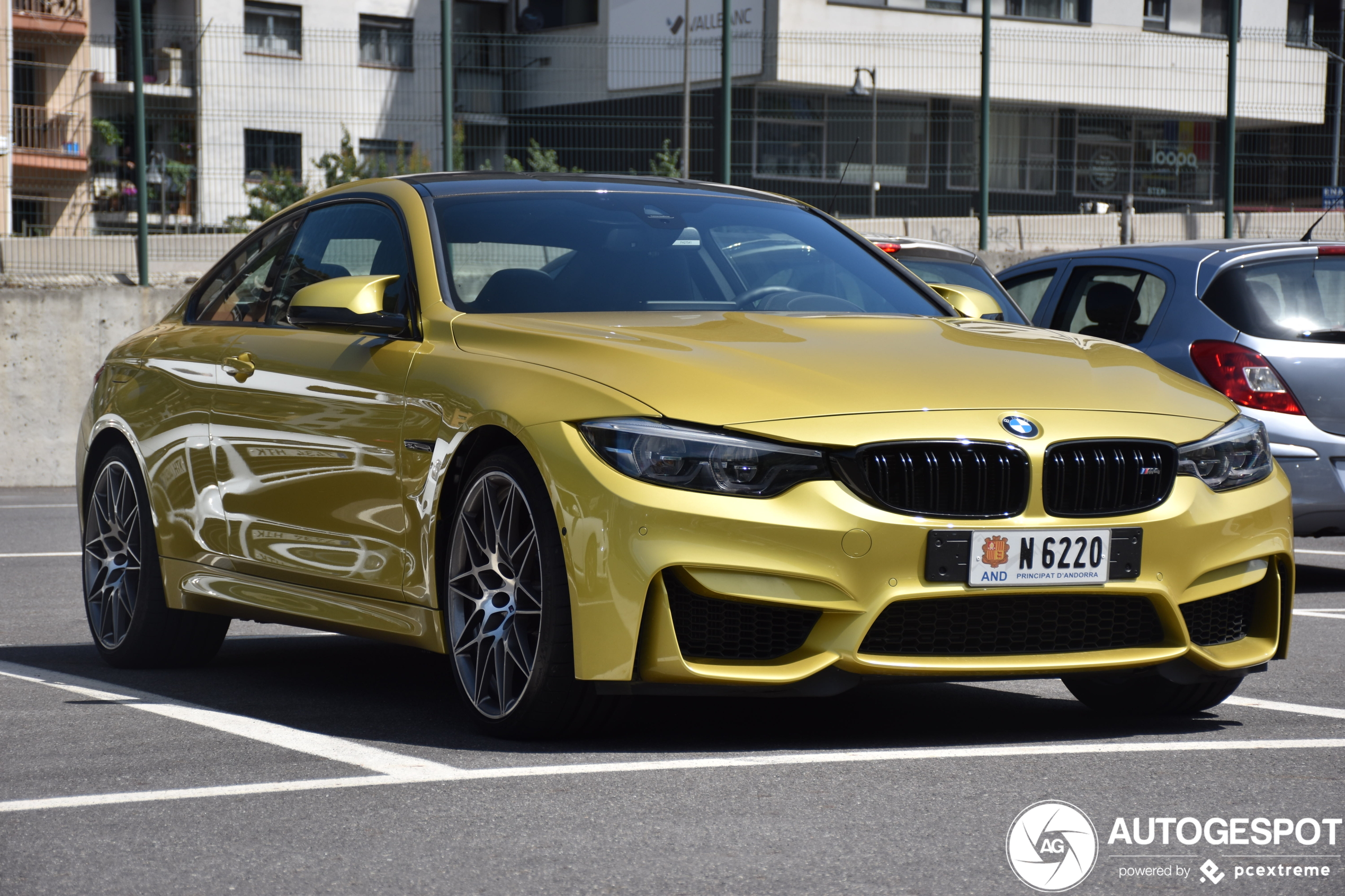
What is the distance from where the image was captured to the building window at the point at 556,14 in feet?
167

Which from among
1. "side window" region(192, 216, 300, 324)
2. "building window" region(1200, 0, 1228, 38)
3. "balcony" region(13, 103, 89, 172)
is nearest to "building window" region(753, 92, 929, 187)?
"balcony" region(13, 103, 89, 172)

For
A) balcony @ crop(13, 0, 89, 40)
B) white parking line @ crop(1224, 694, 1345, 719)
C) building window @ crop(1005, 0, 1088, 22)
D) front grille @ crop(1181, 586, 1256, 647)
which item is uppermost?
building window @ crop(1005, 0, 1088, 22)

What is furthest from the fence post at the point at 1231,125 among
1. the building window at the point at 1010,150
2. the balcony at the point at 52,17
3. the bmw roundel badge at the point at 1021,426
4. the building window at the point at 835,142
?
the balcony at the point at 52,17

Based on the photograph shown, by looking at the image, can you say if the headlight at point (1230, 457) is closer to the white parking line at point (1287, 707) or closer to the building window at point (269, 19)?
the white parking line at point (1287, 707)

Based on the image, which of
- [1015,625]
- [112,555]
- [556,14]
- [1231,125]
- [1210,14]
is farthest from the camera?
[556,14]

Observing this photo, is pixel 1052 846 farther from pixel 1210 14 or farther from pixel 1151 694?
pixel 1210 14

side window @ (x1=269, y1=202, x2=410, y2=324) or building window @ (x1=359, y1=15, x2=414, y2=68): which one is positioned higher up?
building window @ (x1=359, y1=15, x2=414, y2=68)

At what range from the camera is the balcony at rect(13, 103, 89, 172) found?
21.1 m

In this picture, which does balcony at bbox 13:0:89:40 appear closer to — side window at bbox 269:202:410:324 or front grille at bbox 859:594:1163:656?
side window at bbox 269:202:410:324

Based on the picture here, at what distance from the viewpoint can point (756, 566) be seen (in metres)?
4.42

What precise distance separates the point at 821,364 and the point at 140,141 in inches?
501

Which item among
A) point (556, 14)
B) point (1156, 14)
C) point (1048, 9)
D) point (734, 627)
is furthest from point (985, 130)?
point (556, 14)

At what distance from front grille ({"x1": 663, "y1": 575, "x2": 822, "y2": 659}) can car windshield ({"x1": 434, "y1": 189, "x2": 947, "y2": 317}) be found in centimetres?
129

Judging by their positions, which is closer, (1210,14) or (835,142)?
(835,142)
